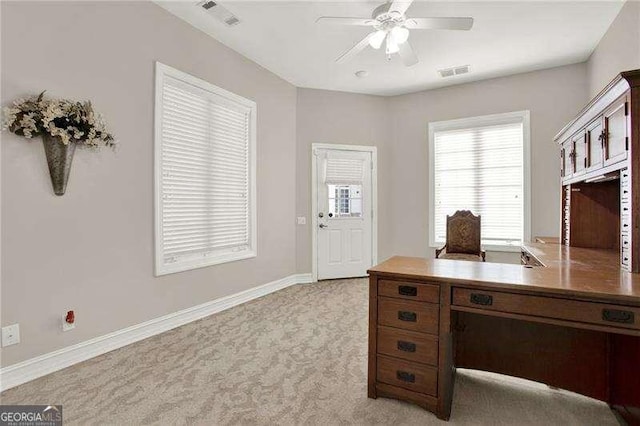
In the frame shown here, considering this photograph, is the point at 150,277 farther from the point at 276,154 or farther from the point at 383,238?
the point at 383,238

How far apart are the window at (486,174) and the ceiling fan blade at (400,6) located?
2.92 m

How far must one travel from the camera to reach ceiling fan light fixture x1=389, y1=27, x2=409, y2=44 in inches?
110

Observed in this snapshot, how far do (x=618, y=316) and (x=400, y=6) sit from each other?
2400 mm

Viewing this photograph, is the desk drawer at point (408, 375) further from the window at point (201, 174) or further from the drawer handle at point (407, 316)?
the window at point (201, 174)

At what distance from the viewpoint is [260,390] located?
216 centimetres

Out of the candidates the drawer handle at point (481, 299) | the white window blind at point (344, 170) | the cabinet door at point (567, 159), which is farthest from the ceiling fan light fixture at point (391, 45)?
the white window blind at point (344, 170)

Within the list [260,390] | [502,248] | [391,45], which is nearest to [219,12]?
[391,45]

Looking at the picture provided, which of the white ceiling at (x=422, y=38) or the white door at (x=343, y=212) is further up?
the white ceiling at (x=422, y=38)

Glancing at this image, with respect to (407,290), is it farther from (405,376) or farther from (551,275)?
(551,275)

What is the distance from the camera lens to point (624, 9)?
3053 millimetres

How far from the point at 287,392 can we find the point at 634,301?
1884mm

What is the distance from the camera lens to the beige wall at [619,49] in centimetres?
285

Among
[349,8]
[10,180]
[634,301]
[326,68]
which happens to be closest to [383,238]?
[326,68]

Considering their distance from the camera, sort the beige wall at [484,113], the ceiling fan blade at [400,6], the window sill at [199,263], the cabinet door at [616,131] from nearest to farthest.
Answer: the cabinet door at [616,131], the ceiling fan blade at [400,6], the window sill at [199,263], the beige wall at [484,113]
